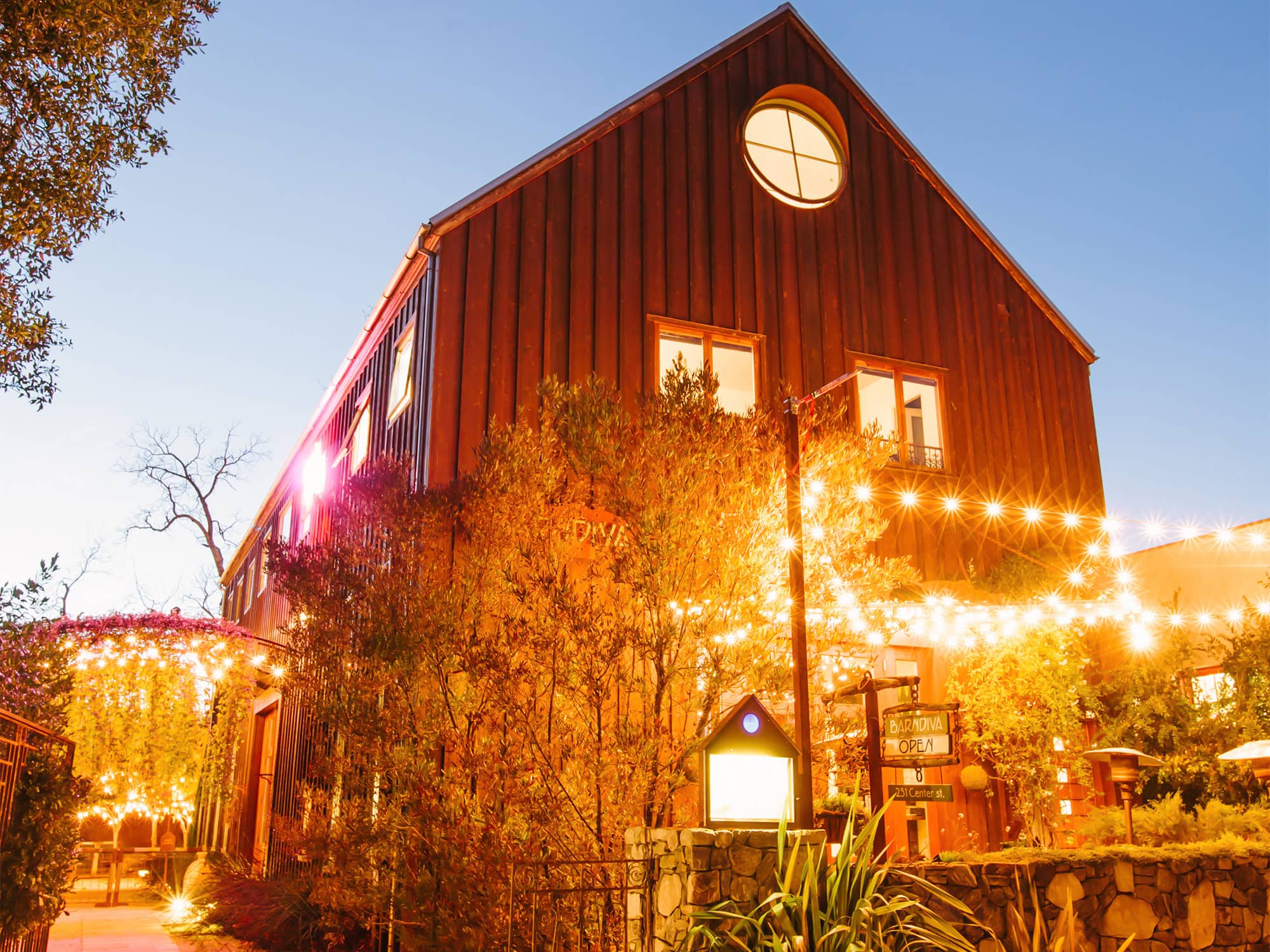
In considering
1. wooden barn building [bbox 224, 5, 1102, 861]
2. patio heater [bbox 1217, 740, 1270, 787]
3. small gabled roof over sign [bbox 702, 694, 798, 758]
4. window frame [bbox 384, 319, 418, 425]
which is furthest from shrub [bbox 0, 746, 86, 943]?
patio heater [bbox 1217, 740, 1270, 787]

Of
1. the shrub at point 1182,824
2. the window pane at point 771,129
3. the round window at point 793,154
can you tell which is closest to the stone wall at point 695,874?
the shrub at point 1182,824

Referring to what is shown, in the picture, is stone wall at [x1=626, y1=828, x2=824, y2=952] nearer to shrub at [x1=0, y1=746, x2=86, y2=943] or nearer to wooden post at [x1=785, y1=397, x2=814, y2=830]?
wooden post at [x1=785, y1=397, x2=814, y2=830]

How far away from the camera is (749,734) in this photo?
622 centimetres

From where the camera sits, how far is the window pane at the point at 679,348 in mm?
12234

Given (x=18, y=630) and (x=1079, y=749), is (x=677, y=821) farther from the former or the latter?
(x=1079, y=749)

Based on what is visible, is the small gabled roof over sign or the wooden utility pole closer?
the small gabled roof over sign

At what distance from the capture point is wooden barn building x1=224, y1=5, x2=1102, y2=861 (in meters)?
11.3

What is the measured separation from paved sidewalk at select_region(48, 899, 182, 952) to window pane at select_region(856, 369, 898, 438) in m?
9.81

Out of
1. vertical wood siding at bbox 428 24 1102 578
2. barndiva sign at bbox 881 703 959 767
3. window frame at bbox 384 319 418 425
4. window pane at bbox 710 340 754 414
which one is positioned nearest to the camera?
barndiva sign at bbox 881 703 959 767

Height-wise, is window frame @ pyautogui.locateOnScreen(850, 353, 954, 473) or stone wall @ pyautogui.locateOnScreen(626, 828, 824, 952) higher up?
window frame @ pyautogui.locateOnScreen(850, 353, 954, 473)

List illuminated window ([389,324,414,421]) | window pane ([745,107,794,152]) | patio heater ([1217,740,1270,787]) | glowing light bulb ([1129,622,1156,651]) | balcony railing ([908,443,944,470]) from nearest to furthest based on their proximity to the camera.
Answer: patio heater ([1217,740,1270,787]) → illuminated window ([389,324,414,421]) → glowing light bulb ([1129,622,1156,651]) → balcony railing ([908,443,944,470]) → window pane ([745,107,794,152])

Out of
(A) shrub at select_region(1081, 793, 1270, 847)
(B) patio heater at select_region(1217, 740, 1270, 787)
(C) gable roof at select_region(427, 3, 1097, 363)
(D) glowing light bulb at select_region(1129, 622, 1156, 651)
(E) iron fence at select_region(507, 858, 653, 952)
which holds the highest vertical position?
(C) gable roof at select_region(427, 3, 1097, 363)

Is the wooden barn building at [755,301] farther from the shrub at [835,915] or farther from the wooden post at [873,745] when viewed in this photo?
the shrub at [835,915]

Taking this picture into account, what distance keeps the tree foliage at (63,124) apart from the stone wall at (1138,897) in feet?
26.6
